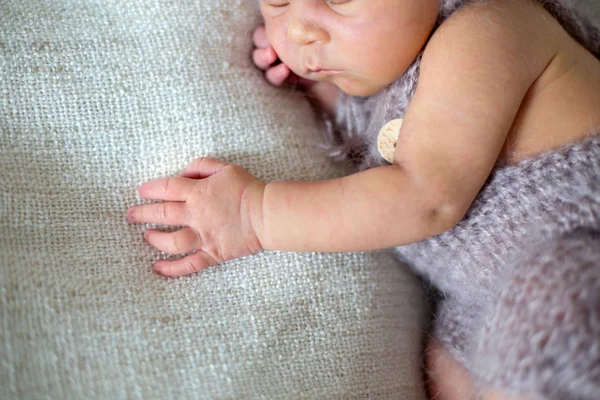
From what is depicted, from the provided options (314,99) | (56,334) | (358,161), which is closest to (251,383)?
(56,334)

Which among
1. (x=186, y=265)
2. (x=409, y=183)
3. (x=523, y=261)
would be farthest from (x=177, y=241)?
(x=523, y=261)

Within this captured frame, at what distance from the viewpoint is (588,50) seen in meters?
0.81

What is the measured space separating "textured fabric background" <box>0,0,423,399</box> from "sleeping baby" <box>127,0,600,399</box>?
0.05 metres

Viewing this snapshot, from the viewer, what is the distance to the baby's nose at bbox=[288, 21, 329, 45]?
74 cm

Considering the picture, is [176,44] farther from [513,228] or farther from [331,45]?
[513,228]

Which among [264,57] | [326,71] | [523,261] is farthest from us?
[264,57]

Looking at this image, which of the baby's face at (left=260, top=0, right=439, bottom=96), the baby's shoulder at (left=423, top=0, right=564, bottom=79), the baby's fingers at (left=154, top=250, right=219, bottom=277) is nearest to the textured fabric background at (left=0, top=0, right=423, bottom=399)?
the baby's fingers at (left=154, top=250, right=219, bottom=277)

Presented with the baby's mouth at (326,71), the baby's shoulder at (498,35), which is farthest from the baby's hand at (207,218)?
the baby's shoulder at (498,35)

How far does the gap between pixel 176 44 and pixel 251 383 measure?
514mm

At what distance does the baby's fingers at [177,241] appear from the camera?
0.74 m

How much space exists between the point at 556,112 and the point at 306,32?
1.16 feet

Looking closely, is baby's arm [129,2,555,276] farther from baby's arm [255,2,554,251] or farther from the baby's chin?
the baby's chin

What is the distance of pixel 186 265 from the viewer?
739 millimetres

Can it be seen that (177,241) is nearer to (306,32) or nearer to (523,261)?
(306,32)
